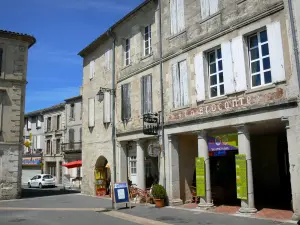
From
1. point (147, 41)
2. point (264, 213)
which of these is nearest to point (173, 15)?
point (147, 41)

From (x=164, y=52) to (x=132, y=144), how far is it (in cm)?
570

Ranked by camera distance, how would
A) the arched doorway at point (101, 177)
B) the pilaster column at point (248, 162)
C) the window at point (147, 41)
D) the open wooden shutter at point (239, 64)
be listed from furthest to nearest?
the arched doorway at point (101, 177)
the window at point (147, 41)
the open wooden shutter at point (239, 64)
the pilaster column at point (248, 162)

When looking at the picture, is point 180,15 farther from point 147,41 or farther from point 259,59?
point 259,59

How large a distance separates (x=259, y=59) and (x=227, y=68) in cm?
119

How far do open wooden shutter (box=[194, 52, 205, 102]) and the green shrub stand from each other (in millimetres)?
4067

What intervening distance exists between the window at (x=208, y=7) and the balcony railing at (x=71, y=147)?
959 inches

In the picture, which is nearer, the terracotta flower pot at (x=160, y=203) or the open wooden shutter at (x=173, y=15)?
the terracotta flower pot at (x=160, y=203)

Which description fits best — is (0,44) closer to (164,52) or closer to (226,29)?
(164,52)

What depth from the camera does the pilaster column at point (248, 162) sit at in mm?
10172

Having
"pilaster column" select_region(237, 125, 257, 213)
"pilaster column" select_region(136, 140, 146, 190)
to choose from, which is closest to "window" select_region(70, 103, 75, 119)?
"pilaster column" select_region(136, 140, 146, 190)

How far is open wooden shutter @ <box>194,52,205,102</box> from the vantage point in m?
12.1

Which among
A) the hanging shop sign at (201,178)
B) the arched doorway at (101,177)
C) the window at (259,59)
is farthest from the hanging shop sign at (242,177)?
the arched doorway at (101,177)

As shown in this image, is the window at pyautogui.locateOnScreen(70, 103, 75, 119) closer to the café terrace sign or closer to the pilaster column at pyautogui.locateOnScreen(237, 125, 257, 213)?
the café terrace sign

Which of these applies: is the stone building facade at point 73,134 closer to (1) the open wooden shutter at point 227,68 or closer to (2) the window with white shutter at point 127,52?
(2) the window with white shutter at point 127,52
